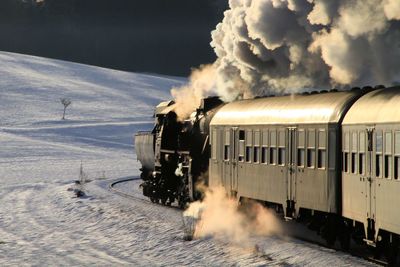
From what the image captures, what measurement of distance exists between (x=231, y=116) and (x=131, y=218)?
419 cm

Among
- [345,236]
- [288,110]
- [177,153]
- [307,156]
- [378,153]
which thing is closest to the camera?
[378,153]

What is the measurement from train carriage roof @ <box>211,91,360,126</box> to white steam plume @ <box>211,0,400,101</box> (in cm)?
216

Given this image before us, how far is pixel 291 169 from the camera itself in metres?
20.4

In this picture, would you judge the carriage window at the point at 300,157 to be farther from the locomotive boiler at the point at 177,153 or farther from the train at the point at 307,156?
the locomotive boiler at the point at 177,153

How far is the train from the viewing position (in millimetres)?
16047

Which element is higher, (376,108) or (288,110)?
(288,110)

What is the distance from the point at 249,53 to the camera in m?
29.2

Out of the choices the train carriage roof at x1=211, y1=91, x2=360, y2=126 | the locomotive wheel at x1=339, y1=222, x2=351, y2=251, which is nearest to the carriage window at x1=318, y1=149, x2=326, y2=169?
the train carriage roof at x1=211, y1=91, x2=360, y2=126

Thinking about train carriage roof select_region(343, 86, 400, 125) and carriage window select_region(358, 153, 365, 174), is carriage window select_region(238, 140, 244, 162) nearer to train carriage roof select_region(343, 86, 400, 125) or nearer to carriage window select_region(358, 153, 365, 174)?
train carriage roof select_region(343, 86, 400, 125)

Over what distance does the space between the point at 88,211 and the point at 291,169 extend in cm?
1008

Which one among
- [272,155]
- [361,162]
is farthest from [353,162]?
[272,155]

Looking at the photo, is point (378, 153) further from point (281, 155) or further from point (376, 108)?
point (281, 155)

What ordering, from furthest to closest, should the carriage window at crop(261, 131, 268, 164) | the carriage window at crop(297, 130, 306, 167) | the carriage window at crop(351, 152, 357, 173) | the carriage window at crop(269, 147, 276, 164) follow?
the carriage window at crop(261, 131, 268, 164)
the carriage window at crop(269, 147, 276, 164)
the carriage window at crop(297, 130, 306, 167)
the carriage window at crop(351, 152, 357, 173)

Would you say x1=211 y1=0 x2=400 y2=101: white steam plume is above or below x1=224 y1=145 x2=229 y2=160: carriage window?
above
